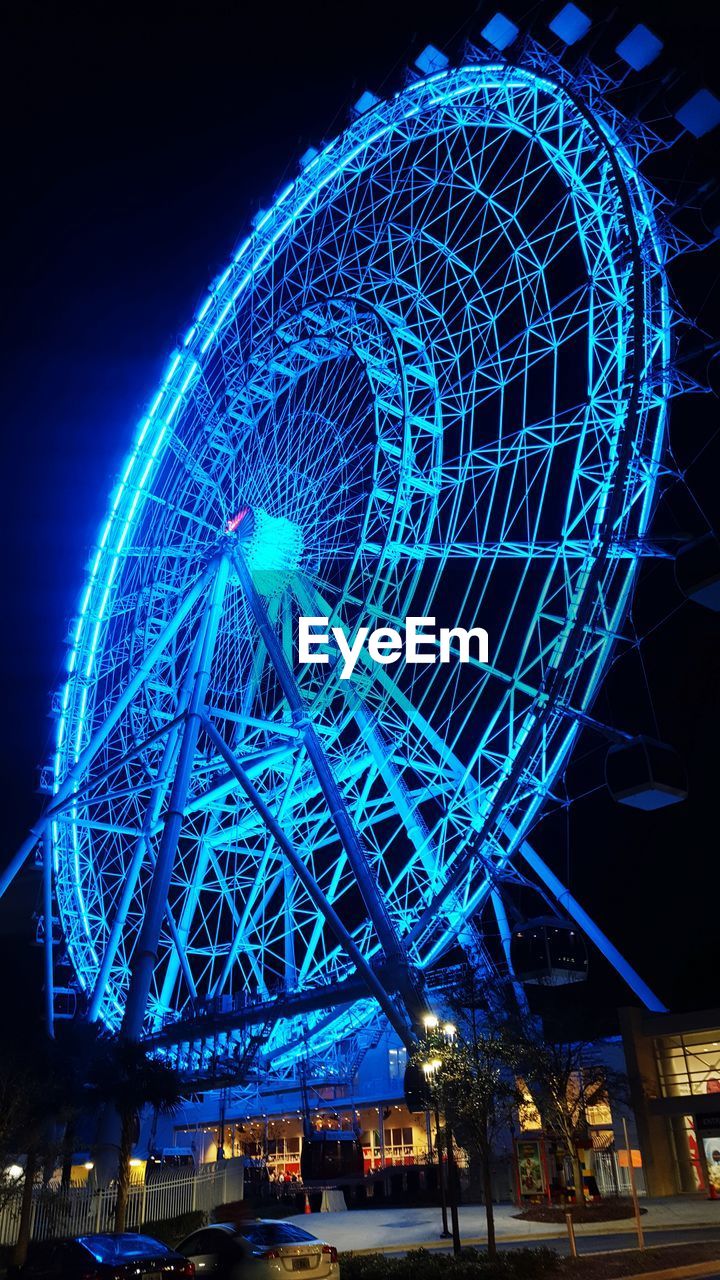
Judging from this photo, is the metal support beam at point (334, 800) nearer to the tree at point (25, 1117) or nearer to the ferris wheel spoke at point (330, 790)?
the ferris wheel spoke at point (330, 790)

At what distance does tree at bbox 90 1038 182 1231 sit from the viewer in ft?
83.1

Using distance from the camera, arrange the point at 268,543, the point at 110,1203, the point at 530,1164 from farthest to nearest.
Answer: the point at 268,543, the point at 530,1164, the point at 110,1203

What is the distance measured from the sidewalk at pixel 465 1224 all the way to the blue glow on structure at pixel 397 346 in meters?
5.80

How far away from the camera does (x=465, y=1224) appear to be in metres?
23.9

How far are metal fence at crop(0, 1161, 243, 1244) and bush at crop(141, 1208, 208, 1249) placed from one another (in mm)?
305

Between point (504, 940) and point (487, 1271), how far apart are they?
20.4m

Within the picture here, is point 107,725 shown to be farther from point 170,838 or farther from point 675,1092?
point 675,1092

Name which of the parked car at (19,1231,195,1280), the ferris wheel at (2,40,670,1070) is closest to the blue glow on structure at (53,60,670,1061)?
the ferris wheel at (2,40,670,1070)

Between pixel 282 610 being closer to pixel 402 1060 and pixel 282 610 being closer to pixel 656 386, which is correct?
pixel 656 386

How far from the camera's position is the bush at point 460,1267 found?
14062 millimetres

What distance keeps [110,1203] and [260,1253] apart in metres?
12.1

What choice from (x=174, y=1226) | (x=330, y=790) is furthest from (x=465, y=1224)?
(x=330, y=790)

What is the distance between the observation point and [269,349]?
3256cm

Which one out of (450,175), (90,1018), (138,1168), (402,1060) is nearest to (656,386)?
(450,175)
